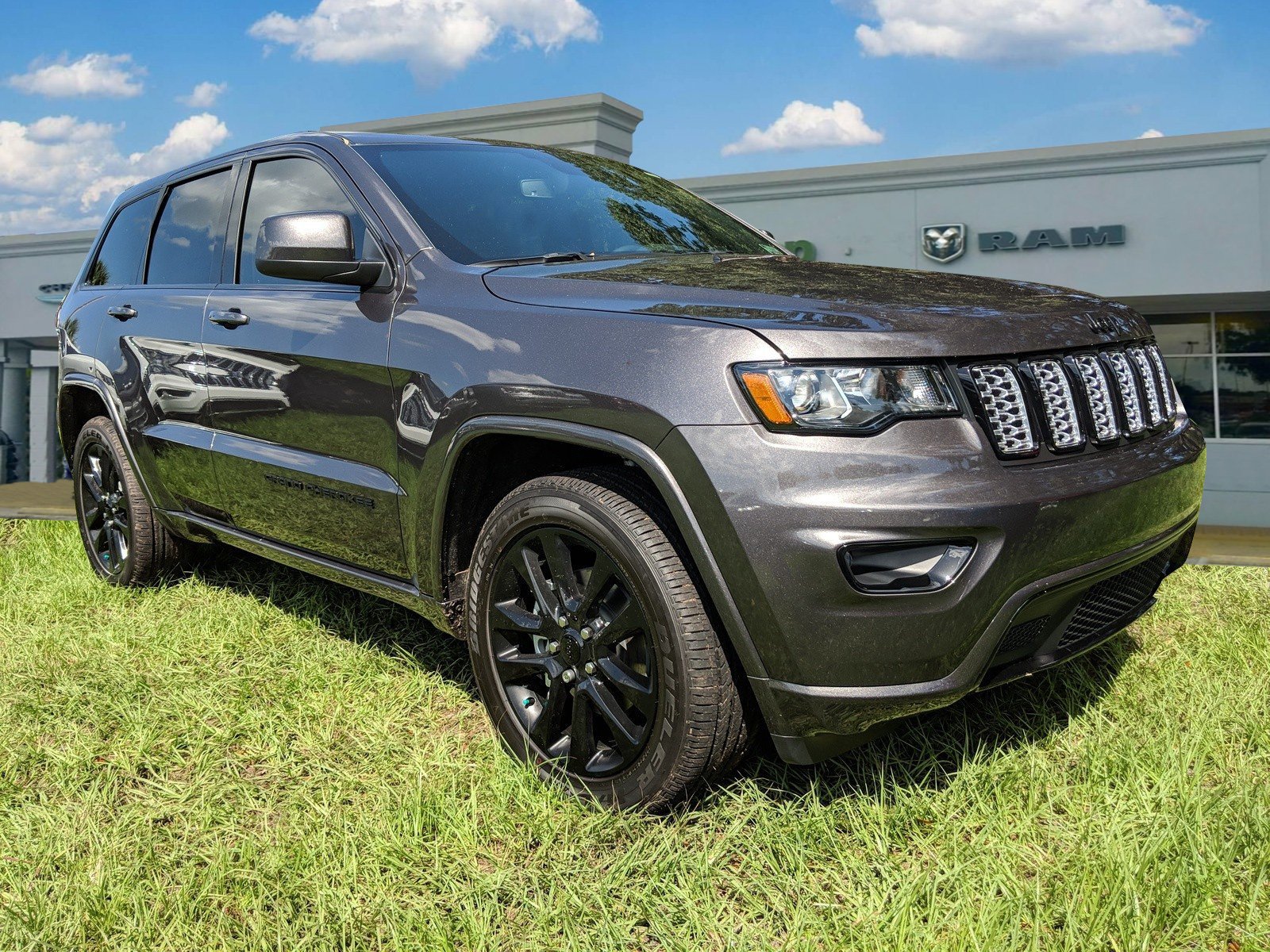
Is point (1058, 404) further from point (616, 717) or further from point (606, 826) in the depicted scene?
point (606, 826)

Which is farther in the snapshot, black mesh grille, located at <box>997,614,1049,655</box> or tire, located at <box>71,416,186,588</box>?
tire, located at <box>71,416,186,588</box>

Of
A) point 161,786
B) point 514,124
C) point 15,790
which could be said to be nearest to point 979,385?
point 161,786

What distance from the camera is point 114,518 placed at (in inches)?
210

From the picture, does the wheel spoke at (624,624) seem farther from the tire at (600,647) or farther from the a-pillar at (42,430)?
the a-pillar at (42,430)

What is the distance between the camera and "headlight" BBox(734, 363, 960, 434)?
2393 mm

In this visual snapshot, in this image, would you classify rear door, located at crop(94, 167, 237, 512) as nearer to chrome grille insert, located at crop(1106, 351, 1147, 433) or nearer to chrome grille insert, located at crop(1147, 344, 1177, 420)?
chrome grille insert, located at crop(1106, 351, 1147, 433)

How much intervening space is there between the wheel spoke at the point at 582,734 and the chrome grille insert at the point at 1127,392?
1.51 metres

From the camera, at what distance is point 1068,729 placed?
10.6ft

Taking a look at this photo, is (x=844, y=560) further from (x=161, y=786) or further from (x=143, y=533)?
(x=143, y=533)

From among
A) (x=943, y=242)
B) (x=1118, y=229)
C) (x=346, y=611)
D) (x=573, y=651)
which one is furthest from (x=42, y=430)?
(x=573, y=651)

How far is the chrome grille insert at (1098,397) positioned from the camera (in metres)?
2.75

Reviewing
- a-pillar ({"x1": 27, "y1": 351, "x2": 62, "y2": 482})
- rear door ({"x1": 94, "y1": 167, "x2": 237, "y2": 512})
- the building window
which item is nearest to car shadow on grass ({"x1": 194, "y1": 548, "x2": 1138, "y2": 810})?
rear door ({"x1": 94, "y1": 167, "x2": 237, "y2": 512})

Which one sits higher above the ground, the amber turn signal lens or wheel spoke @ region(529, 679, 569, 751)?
the amber turn signal lens

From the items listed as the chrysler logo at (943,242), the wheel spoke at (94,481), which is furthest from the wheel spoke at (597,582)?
the chrysler logo at (943,242)
